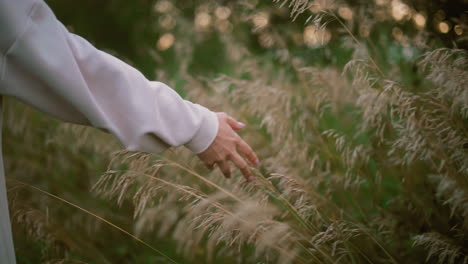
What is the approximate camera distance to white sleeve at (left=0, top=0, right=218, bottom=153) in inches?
45.5

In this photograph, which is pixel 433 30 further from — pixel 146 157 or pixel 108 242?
pixel 108 242

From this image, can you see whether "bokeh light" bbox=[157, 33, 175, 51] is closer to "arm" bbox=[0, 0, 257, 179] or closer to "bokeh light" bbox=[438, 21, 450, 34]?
"bokeh light" bbox=[438, 21, 450, 34]

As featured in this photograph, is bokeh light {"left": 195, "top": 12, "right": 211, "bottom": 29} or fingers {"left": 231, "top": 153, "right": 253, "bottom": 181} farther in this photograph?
A: bokeh light {"left": 195, "top": 12, "right": 211, "bottom": 29}

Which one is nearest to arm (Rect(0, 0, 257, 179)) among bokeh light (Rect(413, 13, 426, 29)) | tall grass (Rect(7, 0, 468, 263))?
tall grass (Rect(7, 0, 468, 263))

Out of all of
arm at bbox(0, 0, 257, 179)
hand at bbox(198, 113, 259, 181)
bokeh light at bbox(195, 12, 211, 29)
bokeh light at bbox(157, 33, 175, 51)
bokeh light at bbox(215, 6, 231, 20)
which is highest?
arm at bbox(0, 0, 257, 179)

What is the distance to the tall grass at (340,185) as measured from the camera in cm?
158

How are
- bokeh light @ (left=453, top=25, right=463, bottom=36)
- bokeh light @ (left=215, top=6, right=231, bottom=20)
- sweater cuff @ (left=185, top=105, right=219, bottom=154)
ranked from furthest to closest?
bokeh light @ (left=215, top=6, right=231, bottom=20) < bokeh light @ (left=453, top=25, right=463, bottom=36) < sweater cuff @ (left=185, top=105, right=219, bottom=154)

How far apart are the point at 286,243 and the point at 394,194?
1.07 meters

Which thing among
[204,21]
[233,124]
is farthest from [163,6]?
[233,124]

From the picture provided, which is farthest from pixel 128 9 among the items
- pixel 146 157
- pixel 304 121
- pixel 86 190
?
pixel 146 157

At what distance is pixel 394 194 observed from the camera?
93.4 inches

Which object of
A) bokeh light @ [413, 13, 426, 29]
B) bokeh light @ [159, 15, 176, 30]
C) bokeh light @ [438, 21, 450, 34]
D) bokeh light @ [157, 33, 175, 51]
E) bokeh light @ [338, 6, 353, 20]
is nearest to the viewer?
bokeh light @ [438, 21, 450, 34]

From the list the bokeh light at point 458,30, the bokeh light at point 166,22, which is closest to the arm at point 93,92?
the bokeh light at point 458,30

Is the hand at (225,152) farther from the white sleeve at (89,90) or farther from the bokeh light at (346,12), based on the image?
the bokeh light at (346,12)
